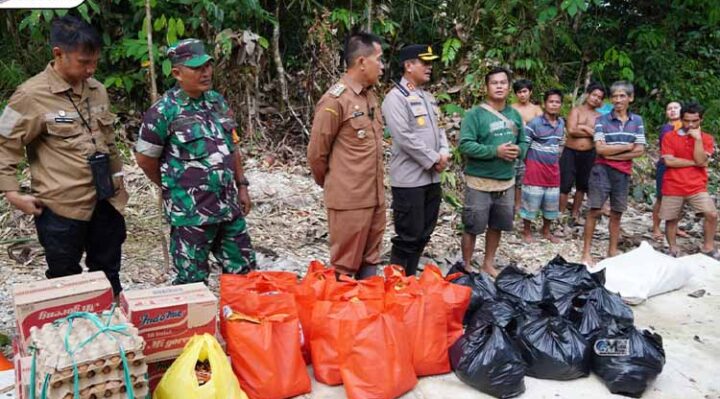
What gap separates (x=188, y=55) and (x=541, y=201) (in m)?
3.83

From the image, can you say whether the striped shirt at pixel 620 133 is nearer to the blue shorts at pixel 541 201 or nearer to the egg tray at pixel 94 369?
the blue shorts at pixel 541 201

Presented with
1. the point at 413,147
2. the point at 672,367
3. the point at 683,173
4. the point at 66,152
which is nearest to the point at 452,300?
the point at 413,147

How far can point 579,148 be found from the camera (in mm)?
6441

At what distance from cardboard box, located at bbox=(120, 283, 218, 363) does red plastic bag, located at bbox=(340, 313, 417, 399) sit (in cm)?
66

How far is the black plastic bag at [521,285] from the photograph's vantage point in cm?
395

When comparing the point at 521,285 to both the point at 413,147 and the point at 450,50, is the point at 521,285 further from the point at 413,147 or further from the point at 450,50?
the point at 450,50

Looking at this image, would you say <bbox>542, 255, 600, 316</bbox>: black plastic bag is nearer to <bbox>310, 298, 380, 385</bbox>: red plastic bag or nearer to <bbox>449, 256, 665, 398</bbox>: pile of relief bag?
<bbox>449, 256, 665, 398</bbox>: pile of relief bag

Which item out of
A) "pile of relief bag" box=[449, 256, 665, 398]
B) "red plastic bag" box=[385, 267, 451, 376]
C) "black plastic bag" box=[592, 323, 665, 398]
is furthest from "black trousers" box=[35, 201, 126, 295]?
"black plastic bag" box=[592, 323, 665, 398]

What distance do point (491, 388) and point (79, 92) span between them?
8.49ft

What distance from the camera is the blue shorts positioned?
5.82 m

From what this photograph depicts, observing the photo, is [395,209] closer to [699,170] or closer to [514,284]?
[514,284]

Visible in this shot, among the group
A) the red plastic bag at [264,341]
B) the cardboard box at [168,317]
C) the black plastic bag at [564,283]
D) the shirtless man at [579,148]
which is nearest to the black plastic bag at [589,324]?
the black plastic bag at [564,283]

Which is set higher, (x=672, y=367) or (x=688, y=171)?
(x=688, y=171)

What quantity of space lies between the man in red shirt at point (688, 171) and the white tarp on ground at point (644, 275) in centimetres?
91
